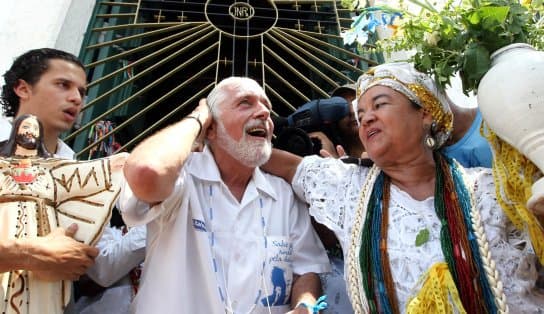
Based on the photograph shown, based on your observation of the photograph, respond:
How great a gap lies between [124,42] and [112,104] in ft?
1.51

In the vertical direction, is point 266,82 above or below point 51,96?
above

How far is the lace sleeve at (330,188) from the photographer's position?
170cm

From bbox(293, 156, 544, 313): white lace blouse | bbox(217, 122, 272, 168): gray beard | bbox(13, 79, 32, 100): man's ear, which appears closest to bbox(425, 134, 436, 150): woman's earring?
bbox(293, 156, 544, 313): white lace blouse

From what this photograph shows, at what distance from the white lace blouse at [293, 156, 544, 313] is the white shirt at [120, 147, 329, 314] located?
150 mm

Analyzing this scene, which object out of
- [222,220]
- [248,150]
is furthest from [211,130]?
[222,220]

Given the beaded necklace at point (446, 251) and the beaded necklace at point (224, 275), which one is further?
the beaded necklace at point (224, 275)

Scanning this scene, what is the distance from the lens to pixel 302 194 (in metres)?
1.91

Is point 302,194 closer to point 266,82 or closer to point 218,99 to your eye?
point 218,99

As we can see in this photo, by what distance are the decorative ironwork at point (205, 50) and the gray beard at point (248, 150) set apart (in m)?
1.23

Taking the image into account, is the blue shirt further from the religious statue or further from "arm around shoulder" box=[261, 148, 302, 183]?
the religious statue

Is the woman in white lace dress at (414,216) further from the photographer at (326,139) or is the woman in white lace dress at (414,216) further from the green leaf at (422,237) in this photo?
the photographer at (326,139)

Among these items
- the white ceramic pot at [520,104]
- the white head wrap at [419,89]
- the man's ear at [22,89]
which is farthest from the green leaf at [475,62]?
the man's ear at [22,89]

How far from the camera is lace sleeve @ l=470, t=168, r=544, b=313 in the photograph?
4.75 feet

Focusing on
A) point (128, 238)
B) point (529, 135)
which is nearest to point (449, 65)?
point (529, 135)
